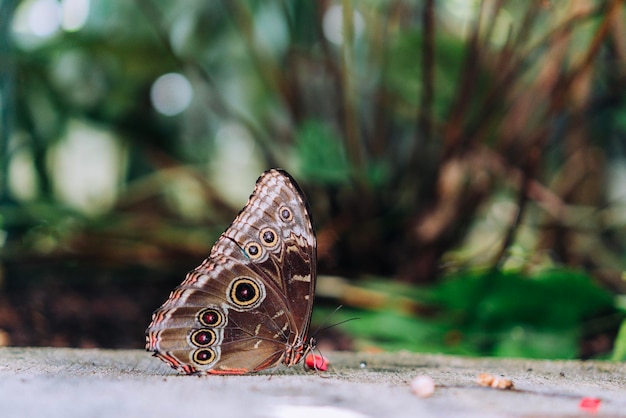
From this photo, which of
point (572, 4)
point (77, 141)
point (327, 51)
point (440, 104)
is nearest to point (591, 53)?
point (572, 4)

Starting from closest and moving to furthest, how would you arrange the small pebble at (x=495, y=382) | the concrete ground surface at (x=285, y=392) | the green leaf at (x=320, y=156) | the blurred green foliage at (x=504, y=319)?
the concrete ground surface at (x=285, y=392)
the small pebble at (x=495, y=382)
the blurred green foliage at (x=504, y=319)
the green leaf at (x=320, y=156)

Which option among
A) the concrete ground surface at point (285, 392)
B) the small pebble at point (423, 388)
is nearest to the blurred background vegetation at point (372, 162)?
the concrete ground surface at point (285, 392)

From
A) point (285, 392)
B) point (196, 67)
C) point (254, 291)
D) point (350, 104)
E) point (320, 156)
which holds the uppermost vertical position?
point (196, 67)

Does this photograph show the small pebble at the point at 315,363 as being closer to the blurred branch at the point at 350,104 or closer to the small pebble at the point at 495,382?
the small pebble at the point at 495,382

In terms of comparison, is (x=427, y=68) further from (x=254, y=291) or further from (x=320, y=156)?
(x=254, y=291)

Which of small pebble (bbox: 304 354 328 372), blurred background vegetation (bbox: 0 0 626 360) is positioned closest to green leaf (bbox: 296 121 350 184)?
blurred background vegetation (bbox: 0 0 626 360)

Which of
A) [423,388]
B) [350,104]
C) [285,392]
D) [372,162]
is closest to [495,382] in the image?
[423,388]

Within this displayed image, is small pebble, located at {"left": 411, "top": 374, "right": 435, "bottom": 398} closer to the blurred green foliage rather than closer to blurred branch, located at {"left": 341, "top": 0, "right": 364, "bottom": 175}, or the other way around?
the blurred green foliage
